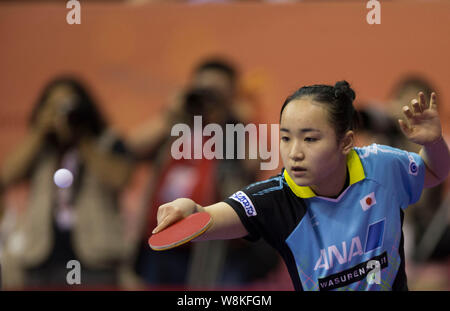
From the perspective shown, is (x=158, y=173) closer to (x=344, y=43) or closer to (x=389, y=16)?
(x=344, y=43)

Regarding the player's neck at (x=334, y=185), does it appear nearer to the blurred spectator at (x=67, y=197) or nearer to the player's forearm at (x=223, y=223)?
the player's forearm at (x=223, y=223)

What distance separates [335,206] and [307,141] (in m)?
0.24

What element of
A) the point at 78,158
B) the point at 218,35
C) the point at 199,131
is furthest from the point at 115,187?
the point at 218,35

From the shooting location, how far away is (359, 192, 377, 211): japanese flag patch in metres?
1.98

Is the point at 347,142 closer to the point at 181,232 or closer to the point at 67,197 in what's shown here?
the point at 181,232

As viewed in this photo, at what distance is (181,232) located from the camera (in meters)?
1.73

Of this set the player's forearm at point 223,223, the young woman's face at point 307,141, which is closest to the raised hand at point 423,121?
the young woman's face at point 307,141

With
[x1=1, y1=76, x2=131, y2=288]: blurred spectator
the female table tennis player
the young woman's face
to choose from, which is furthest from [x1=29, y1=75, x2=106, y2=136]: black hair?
the young woman's face

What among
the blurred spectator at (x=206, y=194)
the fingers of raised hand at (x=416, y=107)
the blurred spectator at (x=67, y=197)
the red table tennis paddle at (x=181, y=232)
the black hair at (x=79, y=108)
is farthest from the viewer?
the black hair at (x=79, y=108)

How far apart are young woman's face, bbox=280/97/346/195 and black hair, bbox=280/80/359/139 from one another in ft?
0.06

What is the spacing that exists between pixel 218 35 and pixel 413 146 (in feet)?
4.73

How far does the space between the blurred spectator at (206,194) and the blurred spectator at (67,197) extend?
9.6 inches

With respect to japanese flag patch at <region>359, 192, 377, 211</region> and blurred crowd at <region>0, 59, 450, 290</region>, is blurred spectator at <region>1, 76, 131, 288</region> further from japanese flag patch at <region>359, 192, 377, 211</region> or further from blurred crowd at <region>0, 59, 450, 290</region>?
japanese flag patch at <region>359, 192, 377, 211</region>

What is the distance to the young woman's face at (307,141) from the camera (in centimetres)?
188
